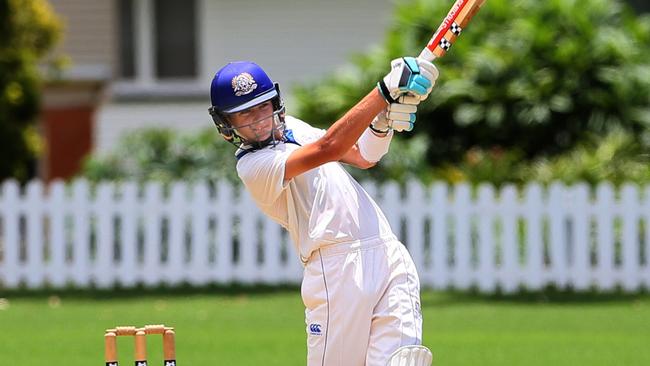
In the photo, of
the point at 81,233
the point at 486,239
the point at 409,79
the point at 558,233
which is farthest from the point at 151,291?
the point at 409,79

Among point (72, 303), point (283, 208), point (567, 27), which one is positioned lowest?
point (72, 303)

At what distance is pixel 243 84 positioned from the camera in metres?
5.43

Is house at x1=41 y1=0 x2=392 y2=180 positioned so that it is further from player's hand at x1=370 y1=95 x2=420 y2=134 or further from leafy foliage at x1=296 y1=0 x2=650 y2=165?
player's hand at x1=370 y1=95 x2=420 y2=134

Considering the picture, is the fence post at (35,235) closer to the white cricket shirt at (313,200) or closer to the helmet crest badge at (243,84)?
the white cricket shirt at (313,200)

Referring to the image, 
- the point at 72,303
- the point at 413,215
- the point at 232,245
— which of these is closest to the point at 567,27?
the point at 413,215

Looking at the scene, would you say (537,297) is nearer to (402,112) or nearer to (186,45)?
(402,112)

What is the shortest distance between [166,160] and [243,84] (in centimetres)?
995

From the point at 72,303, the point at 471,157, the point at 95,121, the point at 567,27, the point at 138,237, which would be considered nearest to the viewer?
the point at 72,303

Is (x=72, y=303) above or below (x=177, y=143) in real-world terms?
below

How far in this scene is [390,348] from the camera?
17.7 feet

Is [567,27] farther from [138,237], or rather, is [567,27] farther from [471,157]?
[138,237]

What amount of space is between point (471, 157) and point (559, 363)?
22.2 feet

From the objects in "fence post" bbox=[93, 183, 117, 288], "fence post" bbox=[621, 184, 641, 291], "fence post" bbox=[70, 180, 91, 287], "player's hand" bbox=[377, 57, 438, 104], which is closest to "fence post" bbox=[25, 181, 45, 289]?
"fence post" bbox=[70, 180, 91, 287]

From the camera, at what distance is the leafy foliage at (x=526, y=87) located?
53.3 feet
